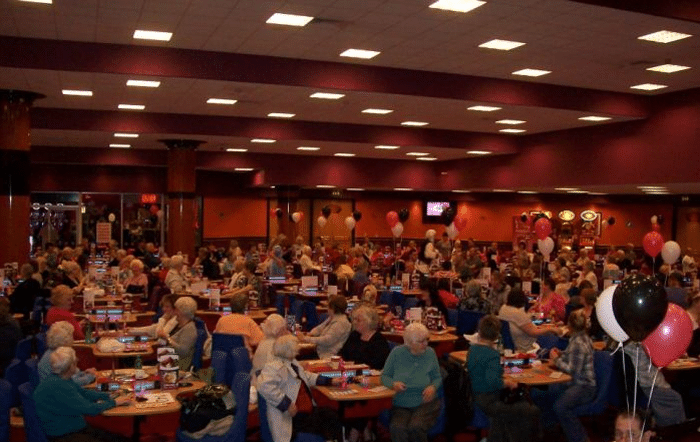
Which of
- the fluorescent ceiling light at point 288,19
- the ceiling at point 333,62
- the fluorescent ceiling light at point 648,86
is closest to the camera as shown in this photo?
the ceiling at point 333,62

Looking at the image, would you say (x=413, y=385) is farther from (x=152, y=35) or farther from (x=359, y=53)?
(x=152, y=35)

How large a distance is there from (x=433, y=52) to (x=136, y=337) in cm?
499

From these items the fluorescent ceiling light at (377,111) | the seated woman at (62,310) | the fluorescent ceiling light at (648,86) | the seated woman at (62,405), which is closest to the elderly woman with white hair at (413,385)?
the seated woman at (62,405)

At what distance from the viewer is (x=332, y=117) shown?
15172 millimetres

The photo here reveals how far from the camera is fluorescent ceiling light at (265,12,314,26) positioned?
Result: 809cm

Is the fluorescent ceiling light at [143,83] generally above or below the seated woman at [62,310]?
above

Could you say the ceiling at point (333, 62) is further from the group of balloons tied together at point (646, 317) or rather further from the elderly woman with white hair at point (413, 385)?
the elderly woman with white hair at point (413, 385)

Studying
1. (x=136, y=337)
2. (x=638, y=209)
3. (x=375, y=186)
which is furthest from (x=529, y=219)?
(x=136, y=337)

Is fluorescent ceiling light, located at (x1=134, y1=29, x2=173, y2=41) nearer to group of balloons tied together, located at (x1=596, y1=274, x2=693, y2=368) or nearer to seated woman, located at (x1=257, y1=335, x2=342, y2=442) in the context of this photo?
seated woman, located at (x1=257, y1=335, x2=342, y2=442)

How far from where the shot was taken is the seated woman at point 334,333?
8.09m

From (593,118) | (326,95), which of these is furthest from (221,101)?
(593,118)

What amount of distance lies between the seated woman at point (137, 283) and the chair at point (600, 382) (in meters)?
8.31

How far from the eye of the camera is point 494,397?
653cm

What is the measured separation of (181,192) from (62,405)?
1316 centimetres
